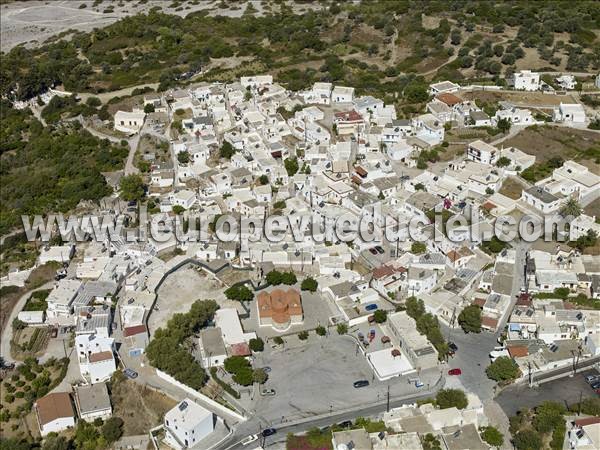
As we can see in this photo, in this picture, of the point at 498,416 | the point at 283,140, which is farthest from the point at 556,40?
the point at 498,416

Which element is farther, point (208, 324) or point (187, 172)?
point (187, 172)

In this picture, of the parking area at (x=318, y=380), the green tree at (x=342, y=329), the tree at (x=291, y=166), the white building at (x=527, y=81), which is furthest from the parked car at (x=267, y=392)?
the white building at (x=527, y=81)

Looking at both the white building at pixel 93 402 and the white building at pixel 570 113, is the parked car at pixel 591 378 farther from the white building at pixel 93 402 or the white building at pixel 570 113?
the white building at pixel 570 113

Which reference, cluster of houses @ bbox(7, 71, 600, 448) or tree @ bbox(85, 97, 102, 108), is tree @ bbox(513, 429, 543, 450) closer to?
cluster of houses @ bbox(7, 71, 600, 448)

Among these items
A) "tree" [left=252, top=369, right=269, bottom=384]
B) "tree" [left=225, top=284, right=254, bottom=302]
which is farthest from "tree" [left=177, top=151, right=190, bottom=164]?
"tree" [left=252, top=369, right=269, bottom=384]

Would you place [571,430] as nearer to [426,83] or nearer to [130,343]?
[130,343]
